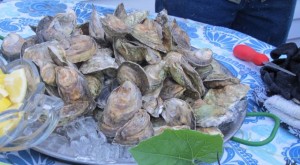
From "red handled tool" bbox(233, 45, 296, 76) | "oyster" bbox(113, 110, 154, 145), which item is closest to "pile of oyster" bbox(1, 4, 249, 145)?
"oyster" bbox(113, 110, 154, 145)

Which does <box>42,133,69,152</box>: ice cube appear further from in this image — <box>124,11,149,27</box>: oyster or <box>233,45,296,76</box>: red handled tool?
<box>233,45,296,76</box>: red handled tool

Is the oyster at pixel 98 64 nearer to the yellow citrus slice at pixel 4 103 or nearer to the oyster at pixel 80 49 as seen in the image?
the oyster at pixel 80 49

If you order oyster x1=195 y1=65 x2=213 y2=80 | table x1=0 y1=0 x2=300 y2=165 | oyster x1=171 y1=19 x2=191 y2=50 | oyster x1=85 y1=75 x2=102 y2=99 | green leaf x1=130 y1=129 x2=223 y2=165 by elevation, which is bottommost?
table x1=0 y1=0 x2=300 y2=165

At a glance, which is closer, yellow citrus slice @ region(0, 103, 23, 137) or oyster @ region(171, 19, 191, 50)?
yellow citrus slice @ region(0, 103, 23, 137)

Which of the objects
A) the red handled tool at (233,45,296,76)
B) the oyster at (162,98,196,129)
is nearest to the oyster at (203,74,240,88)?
the oyster at (162,98,196,129)

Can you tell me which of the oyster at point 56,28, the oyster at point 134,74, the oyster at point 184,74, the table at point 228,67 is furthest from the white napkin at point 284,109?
the oyster at point 56,28

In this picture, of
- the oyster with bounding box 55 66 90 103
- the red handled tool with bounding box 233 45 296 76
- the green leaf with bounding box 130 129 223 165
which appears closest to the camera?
the green leaf with bounding box 130 129 223 165

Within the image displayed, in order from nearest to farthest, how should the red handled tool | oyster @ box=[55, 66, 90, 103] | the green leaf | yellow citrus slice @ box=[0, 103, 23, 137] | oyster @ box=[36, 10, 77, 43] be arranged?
1. the green leaf
2. yellow citrus slice @ box=[0, 103, 23, 137]
3. oyster @ box=[55, 66, 90, 103]
4. oyster @ box=[36, 10, 77, 43]
5. the red handled tool

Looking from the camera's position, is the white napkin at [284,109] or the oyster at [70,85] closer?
the oyster at [70,85]

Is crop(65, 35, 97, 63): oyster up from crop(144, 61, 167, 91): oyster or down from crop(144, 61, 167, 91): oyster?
up
